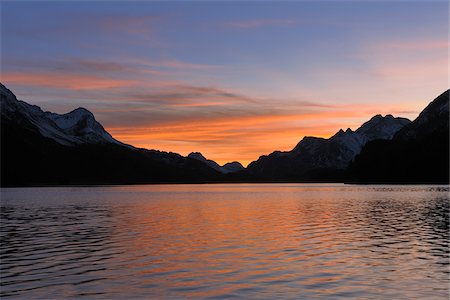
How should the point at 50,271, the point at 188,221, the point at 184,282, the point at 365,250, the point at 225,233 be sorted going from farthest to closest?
the point at 188,221, the point at 225,233, the point at 365,250, the point at 50,271, the point at 184,282

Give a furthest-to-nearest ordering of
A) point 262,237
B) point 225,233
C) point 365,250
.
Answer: point 225,233, point 262,237, point 365,250

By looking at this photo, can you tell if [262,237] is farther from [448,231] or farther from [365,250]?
[448,231]

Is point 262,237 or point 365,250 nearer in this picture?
point 365,250

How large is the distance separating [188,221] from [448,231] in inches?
1494

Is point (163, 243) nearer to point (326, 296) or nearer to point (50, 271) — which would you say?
point (50, 271)

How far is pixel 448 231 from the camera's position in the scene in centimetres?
6294

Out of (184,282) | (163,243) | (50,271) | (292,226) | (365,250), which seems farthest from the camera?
(292,226)

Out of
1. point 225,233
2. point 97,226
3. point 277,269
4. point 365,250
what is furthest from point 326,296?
point 97,226

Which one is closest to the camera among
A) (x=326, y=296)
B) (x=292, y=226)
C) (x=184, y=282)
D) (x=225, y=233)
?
(x=326, y=296)

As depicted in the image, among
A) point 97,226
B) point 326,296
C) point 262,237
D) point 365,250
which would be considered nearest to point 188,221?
point 97,226

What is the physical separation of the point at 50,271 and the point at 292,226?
129ft

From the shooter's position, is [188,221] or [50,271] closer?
[50,271]

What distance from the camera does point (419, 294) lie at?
30.0 metres

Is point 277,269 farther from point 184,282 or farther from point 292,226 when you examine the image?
point 292,226
